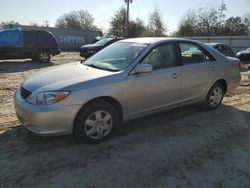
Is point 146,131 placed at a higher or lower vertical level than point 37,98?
lower

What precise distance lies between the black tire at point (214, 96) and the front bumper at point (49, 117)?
3.24 m

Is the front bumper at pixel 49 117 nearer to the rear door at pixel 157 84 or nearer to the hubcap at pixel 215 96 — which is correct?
the rear door at pixel 157 84

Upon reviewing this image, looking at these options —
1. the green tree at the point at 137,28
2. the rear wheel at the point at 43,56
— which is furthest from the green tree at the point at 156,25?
the rear wheel at the point at 43,56

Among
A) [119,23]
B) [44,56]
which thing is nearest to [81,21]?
[119,23]

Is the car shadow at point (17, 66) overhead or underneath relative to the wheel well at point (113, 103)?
underneath

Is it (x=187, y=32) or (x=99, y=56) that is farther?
(x=187, y=32)

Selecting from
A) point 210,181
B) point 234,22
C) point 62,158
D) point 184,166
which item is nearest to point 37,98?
point 62,158

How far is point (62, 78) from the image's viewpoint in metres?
4.07

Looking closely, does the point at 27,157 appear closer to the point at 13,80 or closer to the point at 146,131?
the point at 146,131

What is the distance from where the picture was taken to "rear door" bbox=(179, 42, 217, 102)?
5069mm

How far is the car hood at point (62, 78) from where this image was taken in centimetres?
381

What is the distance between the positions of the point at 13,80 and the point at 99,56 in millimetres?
5484

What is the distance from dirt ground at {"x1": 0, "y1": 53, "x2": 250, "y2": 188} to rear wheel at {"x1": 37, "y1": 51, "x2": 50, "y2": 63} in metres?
10.3

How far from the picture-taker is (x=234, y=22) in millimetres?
45250
